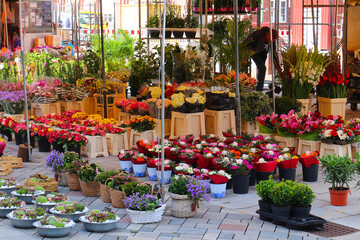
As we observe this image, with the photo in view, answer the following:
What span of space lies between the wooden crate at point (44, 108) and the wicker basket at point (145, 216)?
18.1 feet

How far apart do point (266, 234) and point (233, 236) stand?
0.28 meters

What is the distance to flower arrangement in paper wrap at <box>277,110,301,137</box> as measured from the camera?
25.4ft

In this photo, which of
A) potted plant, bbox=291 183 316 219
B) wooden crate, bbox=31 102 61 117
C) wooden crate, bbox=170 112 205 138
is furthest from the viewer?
wooden crate, bbox=31 102 61 117

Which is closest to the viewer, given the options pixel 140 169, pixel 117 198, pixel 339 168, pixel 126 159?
pixel 339 168

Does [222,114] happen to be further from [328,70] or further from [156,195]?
[156,195]

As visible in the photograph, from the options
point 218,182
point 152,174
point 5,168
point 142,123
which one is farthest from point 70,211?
point 142,123

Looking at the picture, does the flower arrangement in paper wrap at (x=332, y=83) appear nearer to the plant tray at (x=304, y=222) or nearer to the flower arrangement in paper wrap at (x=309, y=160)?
the flower arrangement in paper wrap at (x=309, y=160)

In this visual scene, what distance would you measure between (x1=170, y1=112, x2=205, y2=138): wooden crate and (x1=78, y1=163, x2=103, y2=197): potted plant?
266cm

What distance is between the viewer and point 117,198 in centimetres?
588

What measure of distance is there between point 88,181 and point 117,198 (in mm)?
560

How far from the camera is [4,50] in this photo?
12602 millimetres

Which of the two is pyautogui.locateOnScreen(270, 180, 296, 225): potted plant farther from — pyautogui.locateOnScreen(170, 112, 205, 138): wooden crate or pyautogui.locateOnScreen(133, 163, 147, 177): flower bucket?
pyautogui.locateOnScreen(170, 112, 205, 138): wooden crate

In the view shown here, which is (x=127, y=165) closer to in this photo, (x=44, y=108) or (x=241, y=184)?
(x=241, y=184)

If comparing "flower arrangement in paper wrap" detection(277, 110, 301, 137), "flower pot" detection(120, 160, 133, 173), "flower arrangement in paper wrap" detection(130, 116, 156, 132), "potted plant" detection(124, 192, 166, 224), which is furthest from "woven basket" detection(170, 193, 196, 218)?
"flower arrangement in paper wrap" detection(130, 116, 156, 132)
